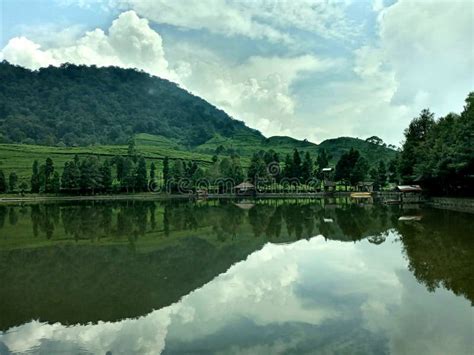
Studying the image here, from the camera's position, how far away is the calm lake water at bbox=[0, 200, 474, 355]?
863 cm

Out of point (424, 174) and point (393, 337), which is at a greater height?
point (424, 174)

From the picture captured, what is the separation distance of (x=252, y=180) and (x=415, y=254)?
69.4m

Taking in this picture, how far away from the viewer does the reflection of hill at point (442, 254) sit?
12.6 m

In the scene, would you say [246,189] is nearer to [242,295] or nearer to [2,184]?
[2,184]

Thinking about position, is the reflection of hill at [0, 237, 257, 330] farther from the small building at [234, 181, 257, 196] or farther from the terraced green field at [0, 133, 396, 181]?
the terraced green field at [0, 133, 396, 181]

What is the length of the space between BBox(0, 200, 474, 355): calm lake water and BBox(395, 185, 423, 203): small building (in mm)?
32054

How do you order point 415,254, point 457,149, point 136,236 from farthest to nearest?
point 457,149
point 136,236
point 415,254

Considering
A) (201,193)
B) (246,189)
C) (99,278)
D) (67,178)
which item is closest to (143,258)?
(99,278)

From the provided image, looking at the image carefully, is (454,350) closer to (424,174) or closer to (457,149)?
(457,149)

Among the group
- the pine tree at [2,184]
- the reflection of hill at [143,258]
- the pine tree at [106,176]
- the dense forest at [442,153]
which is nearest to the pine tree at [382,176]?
the dense forest at [442,153]

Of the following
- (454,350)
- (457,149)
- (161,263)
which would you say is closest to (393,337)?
(454,350)

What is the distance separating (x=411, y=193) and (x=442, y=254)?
136ft

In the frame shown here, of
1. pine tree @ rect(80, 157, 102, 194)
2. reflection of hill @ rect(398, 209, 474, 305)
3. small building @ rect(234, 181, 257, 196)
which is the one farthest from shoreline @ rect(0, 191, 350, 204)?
reflection of hill @ rect(398, 209, 474, 305)

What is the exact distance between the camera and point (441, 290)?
38.7 feet
